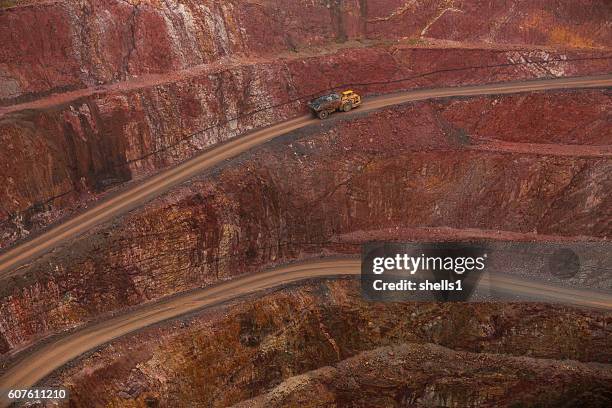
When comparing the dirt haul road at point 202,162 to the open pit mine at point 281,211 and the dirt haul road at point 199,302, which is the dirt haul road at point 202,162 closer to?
the open pit mine at point 281,211

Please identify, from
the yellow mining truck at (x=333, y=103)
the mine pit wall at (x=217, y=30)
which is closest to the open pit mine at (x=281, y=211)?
the yellow mining truck at (x=333, y=103)

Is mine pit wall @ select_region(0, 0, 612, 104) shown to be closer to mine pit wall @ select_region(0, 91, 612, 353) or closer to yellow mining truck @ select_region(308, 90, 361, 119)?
yellow mining truck @ select_region(308, 90, 361, 119)

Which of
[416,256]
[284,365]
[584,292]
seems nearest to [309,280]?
[284,365]

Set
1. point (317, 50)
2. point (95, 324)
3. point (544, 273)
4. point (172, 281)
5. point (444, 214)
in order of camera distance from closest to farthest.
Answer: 1. point (95, 324)
2. point (172, 281)
3. point (544, 273)
4. point (444, 214)
5. point (317, 50)

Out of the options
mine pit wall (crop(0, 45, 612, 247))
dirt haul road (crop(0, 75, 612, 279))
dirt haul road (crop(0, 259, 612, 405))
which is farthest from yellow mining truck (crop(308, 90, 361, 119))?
dirt haul road (crop(0, 259, 612, 405))

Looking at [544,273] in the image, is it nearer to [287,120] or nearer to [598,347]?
[598,347]

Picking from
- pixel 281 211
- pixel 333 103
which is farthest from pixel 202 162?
pixel 333 103
